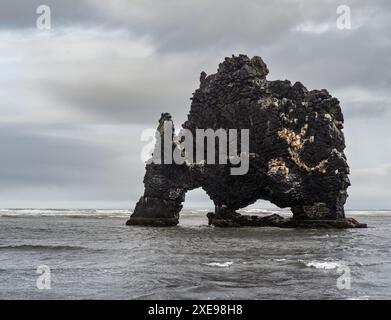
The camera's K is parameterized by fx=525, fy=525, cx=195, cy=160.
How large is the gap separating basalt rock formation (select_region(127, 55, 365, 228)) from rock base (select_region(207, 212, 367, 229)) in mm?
137

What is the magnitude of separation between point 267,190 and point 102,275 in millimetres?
51726

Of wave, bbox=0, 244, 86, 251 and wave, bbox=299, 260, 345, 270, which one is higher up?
wave, bbox=299, 260, 345, 270

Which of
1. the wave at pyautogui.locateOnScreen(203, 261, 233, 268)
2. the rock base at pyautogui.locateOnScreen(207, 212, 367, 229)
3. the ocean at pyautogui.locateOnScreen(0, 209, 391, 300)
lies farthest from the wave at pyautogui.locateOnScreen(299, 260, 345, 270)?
the rock base at pyautogui.locateOnScreen(207, 212, 367, 229)

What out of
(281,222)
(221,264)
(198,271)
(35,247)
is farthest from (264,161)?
(198,271)

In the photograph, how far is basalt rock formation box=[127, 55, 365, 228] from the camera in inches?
2859

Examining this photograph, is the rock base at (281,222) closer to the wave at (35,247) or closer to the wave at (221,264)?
the wave at (35,247)

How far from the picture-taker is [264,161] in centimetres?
7369

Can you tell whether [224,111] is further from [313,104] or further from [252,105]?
[313,104]

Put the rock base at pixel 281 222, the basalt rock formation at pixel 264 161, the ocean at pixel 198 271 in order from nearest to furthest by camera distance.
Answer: the ocean at pixel 198 271, the rock base at pixel 281 222, the basalt rock formation at pixel 264 161

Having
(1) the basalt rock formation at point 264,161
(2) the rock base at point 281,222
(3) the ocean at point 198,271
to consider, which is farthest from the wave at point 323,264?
(1) the basalt rock formation at point 264,161

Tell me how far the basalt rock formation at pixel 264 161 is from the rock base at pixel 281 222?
14 cm

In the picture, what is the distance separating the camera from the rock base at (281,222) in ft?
233

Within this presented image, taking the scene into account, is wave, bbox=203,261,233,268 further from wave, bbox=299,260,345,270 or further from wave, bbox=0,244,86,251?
wave, bbox=0,244,86,251
